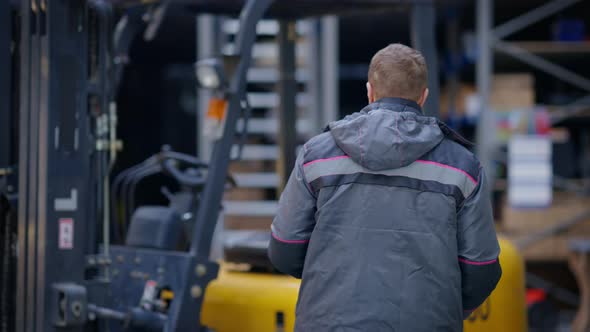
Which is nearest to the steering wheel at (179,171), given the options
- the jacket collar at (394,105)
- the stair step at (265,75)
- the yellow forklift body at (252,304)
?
the yellow forklift body at (252,304)

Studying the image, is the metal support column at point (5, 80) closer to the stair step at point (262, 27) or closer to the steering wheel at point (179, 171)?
the steering wheel at point (179, 171)

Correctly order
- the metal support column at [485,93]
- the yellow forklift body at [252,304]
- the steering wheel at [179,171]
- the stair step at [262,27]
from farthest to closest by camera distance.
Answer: the stair step at [262,27] → the metal support column at [485,93] → the steering wheel at [179,171] → the yellow forklift body at [252,304]

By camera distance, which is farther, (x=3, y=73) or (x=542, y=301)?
(x=542, y=301)

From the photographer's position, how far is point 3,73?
13.2 ft

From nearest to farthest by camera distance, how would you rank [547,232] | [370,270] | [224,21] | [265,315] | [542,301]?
[370,270] → [265,315] → [542,301] → [547,232] → [224,21]

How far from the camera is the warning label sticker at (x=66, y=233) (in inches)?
144

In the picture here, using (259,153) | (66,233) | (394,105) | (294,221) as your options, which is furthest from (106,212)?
(259,153)

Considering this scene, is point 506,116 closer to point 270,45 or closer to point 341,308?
point 270,45

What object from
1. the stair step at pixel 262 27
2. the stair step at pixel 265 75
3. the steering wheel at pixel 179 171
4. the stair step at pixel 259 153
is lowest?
the steering wheel at pixel 179 171

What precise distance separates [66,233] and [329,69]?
6.20 metres

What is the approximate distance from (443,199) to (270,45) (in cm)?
713

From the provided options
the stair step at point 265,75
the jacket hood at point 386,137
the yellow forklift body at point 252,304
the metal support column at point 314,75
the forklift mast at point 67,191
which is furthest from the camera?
the metal support column at point 314,75

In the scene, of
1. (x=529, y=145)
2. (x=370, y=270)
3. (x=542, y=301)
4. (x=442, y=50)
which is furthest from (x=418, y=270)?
(x=442, y=50)

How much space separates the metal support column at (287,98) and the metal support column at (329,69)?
13.2 ft
